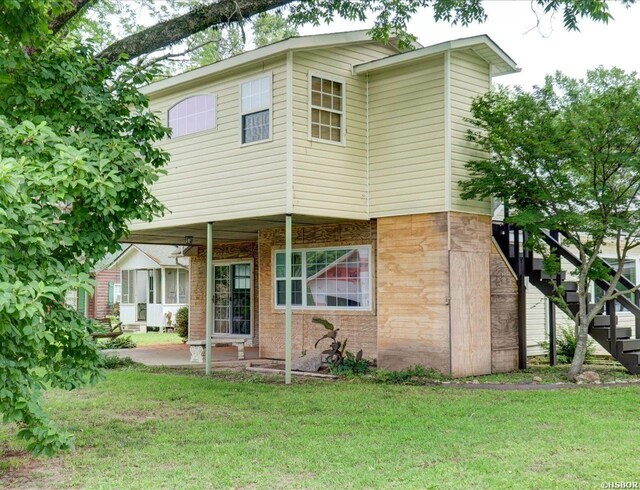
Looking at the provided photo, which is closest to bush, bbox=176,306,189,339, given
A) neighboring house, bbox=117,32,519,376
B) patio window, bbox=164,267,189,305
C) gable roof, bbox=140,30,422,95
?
patio window, bbox=164,267,189,305

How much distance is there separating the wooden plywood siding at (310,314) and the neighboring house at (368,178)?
45mm

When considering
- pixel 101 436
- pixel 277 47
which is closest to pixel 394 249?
pixel 277 47

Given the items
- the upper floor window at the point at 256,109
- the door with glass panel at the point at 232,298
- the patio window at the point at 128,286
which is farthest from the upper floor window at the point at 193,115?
the patio window at the point at 128,286

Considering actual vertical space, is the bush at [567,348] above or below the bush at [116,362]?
above

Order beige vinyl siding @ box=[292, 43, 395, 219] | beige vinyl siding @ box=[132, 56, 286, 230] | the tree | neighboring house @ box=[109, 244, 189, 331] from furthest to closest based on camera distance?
neighboring house @ box=[109, 244, 189, 331], beige vinyl siding @ box=[132, 56, 286, 230], beige vinyl siding @ box=[292, 43, 395, 219], the tree

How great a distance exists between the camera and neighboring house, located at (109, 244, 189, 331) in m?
26.9

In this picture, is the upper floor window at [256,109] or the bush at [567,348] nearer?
the upper floor window at [256,109]

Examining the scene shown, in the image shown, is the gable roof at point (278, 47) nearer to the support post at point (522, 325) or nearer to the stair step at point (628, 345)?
the support post at point (522, 325)

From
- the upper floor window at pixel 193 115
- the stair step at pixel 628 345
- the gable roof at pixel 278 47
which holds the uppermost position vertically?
the gable roof at pixel 278 47

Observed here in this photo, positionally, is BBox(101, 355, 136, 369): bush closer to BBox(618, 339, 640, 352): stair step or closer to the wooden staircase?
the wooden staircase

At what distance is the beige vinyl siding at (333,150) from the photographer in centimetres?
1159

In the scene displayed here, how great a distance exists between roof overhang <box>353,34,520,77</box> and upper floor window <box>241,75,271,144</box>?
1787 mm

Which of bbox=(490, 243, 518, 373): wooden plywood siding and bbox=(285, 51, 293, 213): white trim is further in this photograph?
bbox=(490, 243, 518, 373): wooden plywood siding

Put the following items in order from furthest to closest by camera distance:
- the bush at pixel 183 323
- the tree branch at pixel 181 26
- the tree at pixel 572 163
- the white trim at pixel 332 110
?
1. the bush at pixel 183 323
2. the white trim at pixel 332 110
3. the tree at pixel 572 163
4. the tree branch at pixel 181 26
